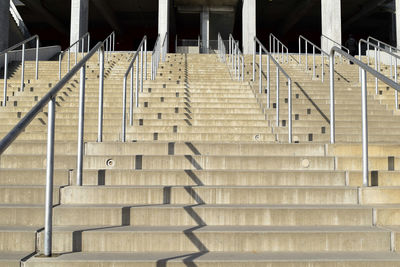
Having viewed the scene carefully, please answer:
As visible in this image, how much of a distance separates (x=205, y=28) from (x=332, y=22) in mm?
7826

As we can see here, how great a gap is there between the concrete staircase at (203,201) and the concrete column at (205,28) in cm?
1708

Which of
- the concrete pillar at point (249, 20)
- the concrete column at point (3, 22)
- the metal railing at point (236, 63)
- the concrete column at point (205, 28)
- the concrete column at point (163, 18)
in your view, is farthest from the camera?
the concrete column at point (205, 28)

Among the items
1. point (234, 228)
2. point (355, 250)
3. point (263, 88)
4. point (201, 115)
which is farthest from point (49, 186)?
point (263, 88)

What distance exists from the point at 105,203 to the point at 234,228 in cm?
105

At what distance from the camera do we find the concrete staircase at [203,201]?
8.29ft

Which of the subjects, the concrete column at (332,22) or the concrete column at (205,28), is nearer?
the concrete column at (332,22)

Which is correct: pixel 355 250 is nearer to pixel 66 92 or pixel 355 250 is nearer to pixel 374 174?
pixel 374 174

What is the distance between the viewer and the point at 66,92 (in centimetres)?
687

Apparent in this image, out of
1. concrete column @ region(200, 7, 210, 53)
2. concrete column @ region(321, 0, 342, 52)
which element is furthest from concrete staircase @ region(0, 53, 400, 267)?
concrete column @ region(200, 7, 210, 53)

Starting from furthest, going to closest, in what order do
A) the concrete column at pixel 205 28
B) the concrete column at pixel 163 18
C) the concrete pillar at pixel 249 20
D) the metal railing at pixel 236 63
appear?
the concrete column at pixel 205 28 → the concrete pillar at pixel 249 20 → the concrete column at pixel 163 18 → the metal railing at pixel 236 63

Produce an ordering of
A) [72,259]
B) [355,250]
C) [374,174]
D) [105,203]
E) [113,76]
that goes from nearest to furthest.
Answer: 1. [72,259]
2. [355,250]
3. [105,203]
4. [374,174]
5. [113,76]

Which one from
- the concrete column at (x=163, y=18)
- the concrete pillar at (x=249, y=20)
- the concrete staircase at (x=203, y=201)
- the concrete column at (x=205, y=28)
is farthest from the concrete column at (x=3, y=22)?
the concrete staircase at (x=203, y=201)

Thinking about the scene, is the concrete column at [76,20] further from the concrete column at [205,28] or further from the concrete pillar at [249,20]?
the concrete pillar at [249,20]

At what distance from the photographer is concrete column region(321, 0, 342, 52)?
655 inches
